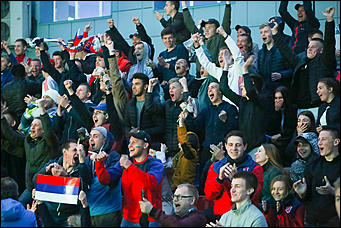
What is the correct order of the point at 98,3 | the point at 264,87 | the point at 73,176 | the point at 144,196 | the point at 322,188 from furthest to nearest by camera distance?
1. the point at 98,3
2. the point at 264,87
3. the point at 73,176
4. the point at 144,196
5. the point at 322,188

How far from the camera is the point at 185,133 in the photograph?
24.9 ft

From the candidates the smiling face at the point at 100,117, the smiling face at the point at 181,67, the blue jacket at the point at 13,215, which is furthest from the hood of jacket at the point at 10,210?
the smiling face at the point at 181,67

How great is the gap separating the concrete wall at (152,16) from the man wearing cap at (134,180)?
575 cm

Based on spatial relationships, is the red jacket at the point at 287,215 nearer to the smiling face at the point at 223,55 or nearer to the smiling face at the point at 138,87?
the smiling face at the point at 223,55

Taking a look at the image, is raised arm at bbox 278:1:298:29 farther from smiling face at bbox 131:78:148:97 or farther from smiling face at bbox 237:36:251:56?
smiling face at bbox 131:78:148:97

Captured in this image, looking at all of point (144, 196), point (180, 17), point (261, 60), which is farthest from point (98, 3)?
point (144, 196)

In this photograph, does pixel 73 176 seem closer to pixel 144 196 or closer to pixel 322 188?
pixel 144 196

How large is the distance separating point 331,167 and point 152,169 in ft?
5.81

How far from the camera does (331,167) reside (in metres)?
6.25

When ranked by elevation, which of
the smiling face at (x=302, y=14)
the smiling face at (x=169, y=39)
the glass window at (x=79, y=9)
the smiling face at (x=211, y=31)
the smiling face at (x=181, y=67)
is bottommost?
the smiling face at (x=181, y=67)

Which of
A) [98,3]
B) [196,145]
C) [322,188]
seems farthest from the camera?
[98,3]

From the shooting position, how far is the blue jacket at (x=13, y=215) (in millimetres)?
6289

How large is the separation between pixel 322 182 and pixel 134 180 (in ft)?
5.99

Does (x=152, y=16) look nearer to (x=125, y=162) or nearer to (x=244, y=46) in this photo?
(x=244, y=46)
